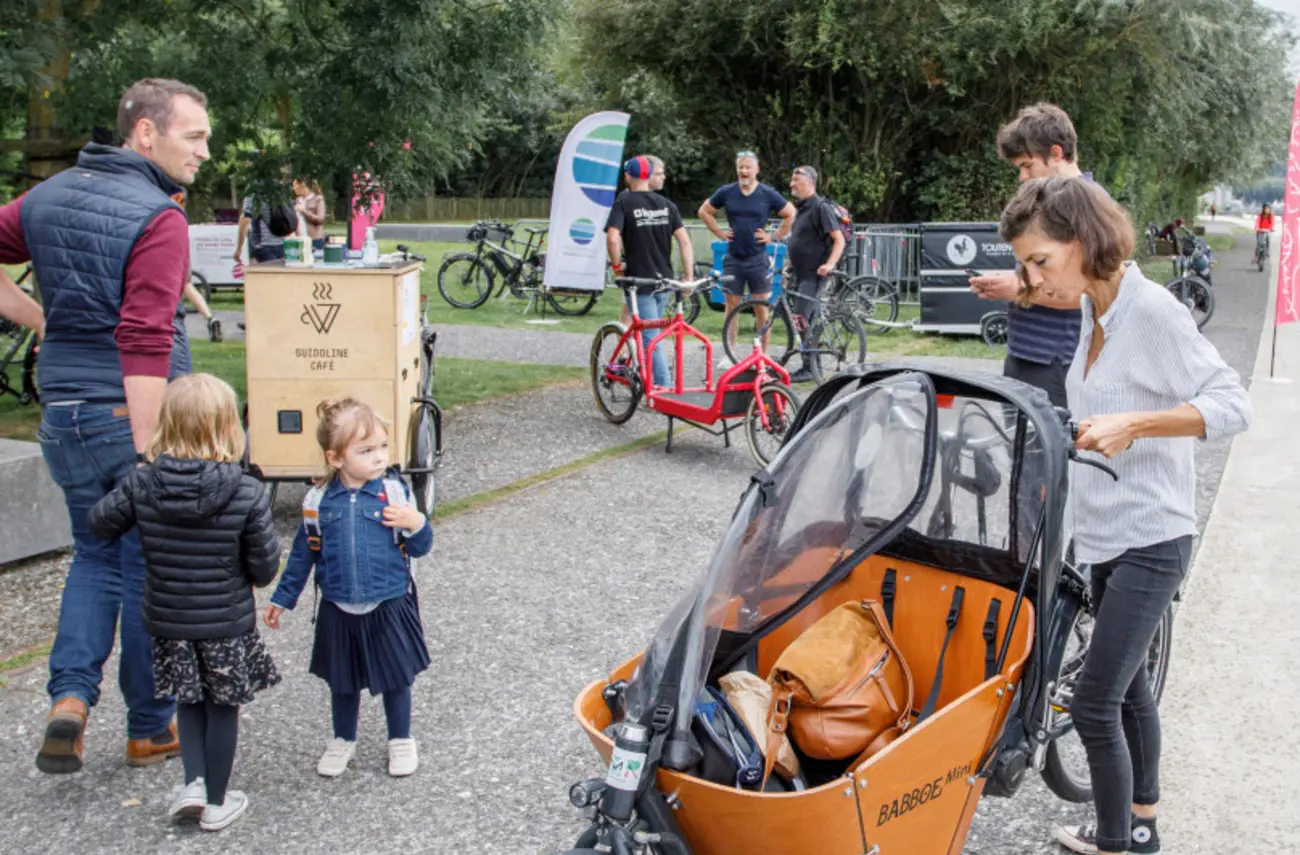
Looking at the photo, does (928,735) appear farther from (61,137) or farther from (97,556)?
(61,137)

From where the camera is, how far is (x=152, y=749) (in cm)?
424

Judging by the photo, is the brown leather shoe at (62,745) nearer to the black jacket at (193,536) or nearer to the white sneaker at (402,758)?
the black jacket at (193,536)

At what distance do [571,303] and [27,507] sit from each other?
1180 cm

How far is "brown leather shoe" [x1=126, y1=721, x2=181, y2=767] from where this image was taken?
13.9 ft

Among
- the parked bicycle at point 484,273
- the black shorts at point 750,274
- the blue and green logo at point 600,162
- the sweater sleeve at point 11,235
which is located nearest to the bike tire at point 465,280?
the parked bicycle at point 484,273

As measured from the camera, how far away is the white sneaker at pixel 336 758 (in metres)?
4.15

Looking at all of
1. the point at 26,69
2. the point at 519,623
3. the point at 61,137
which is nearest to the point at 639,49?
the point at 61,137

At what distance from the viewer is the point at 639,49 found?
839 inches

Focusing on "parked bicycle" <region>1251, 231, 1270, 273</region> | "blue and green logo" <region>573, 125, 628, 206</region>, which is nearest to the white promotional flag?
"blue and green logo" <region>573, 125, 628, 206</region>

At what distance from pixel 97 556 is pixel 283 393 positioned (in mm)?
2361

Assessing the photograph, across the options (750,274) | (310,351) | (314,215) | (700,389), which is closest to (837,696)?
(310,351)

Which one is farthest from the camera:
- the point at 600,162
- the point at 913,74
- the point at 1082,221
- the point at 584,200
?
the point at 913,74

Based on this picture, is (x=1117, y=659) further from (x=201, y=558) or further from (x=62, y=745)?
(x=62, y=745)

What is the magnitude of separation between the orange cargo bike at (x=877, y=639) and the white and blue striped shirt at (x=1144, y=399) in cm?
16
